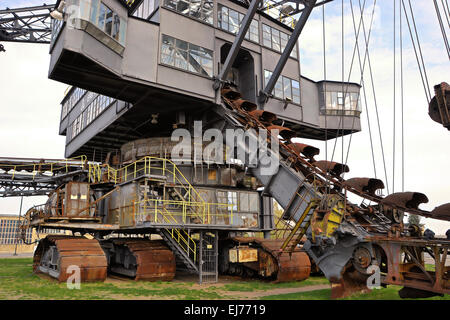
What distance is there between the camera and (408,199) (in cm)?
1021

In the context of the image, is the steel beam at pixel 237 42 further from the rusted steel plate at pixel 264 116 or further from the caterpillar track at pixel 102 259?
the caterpillar track at pixel 102 259

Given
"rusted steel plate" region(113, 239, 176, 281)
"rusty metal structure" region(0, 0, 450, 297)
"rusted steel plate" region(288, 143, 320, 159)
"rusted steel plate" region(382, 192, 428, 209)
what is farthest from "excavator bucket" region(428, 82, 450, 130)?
"rusted steel plate" region(113, 239, 176, 281)

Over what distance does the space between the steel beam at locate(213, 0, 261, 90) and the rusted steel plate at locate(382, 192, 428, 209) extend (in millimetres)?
10054

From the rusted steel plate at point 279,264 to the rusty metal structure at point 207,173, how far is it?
64mm

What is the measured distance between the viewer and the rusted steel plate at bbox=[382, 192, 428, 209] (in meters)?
10.1

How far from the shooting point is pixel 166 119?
72.0ft

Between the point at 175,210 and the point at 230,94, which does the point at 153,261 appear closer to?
the point at 175,210

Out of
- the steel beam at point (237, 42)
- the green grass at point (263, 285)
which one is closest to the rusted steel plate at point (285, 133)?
the steel beam at point (237, 42)

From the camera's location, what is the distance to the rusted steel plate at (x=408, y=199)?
10141mm

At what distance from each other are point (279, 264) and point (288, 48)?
10.8 metres

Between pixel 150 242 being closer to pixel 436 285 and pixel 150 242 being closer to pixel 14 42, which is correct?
pixel 436 285

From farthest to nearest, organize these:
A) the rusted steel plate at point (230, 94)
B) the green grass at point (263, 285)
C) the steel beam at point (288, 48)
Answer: the rusted steel plate at point (230, 94) → the steel beam at point (288, 48) → the green grass at point (263, 285)

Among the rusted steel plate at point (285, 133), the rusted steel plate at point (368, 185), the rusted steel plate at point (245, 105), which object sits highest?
the rusted steel plate at point (245, 105)

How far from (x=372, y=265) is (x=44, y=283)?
11785mm
